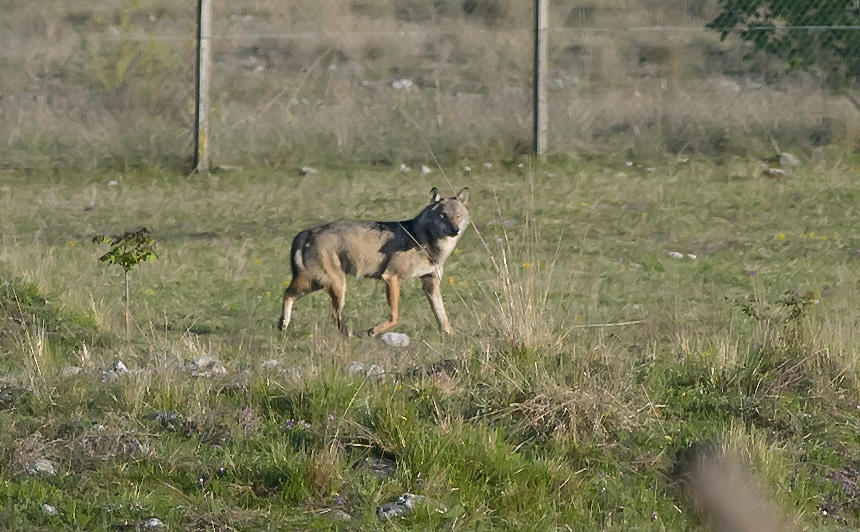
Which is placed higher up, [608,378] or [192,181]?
[608,378]

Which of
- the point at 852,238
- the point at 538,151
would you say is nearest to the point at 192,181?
the point at 538,151

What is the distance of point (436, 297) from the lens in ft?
33.7

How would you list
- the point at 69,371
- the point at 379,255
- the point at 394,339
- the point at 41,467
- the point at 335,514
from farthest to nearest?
the point at 379,255
the point at 394,339
the point at 69,371
the point at 41,467
the point at 335,514

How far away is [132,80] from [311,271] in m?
10.3

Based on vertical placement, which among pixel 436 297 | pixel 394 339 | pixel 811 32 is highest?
pixel 811 32

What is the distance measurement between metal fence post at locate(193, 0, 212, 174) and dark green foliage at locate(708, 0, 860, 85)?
535cm

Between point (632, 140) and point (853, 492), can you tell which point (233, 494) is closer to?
point (853, 492)

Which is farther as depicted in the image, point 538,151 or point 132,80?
point 132,80

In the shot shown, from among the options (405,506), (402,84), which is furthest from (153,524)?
(402,84)

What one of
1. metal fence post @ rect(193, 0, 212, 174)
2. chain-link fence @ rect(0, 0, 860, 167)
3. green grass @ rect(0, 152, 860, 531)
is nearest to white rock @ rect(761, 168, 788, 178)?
chain-link fence @ rect(0, 0, 860, 167)

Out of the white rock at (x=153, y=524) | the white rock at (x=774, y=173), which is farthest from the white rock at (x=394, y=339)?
the white rock at (x=774, y=173)

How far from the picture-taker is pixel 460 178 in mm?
15180

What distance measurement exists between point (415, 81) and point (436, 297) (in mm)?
10705

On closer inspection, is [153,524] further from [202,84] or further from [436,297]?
[202,84]
